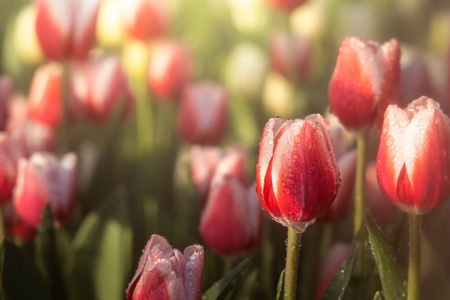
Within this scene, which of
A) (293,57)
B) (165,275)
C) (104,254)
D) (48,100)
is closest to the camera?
(165,275)

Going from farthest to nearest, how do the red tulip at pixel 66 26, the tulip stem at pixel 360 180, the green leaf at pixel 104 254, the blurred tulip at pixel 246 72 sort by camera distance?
1. the blurred tulip at pixel 246 72
2. the red tulip at pixel 66 26
3. the green leaf at pixel 104 254
4. the tulip stem at pixel 360 180

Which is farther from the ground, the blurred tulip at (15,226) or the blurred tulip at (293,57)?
the blurred tulip at (293,57)

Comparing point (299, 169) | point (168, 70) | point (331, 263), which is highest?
point (168, 70)

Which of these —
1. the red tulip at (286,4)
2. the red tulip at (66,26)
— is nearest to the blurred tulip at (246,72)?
the red tulip at (286,4)

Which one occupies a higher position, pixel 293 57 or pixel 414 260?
pixel 293 57

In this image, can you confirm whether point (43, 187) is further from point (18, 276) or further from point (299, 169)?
point (299, 169)

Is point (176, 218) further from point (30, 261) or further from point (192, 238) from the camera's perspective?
point (30, 261)

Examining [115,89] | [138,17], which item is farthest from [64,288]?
[138,17]

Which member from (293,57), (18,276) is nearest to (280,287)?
(18,276)

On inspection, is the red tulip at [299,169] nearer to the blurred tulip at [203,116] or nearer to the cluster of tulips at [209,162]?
the cluster of tulips at [209,162]
